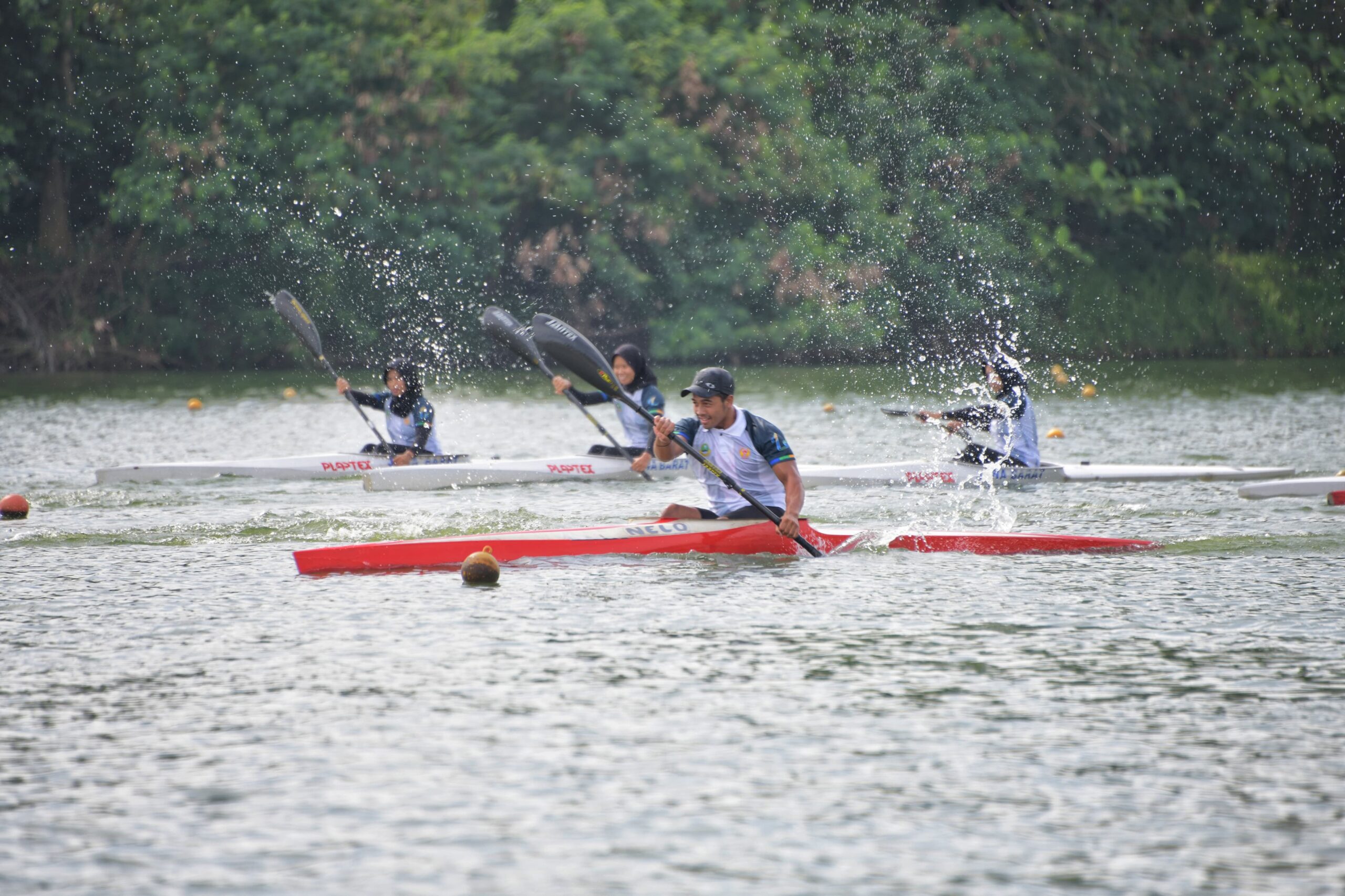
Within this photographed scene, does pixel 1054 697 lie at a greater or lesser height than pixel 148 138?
lesser

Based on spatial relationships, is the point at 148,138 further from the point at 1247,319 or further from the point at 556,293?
the point at 1247,319

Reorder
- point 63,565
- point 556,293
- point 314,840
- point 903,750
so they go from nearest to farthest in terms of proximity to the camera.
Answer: point 314,840
point 903,750
point 63,565
point 556,293

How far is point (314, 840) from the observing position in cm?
595

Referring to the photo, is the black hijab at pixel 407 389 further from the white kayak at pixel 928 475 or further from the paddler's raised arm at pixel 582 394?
the white kayak at pixel 928 475

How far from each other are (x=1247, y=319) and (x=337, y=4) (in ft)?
78.1

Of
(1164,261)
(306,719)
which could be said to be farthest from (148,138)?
(306,719)

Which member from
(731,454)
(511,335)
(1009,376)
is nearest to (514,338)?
(511,335)

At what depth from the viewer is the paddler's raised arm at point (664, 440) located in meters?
11.1

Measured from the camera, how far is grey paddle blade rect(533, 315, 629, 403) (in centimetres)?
1371

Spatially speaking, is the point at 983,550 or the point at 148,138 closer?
the point at 983,550

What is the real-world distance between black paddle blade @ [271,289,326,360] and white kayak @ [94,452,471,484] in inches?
60.2

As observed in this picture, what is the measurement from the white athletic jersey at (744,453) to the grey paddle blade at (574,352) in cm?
207

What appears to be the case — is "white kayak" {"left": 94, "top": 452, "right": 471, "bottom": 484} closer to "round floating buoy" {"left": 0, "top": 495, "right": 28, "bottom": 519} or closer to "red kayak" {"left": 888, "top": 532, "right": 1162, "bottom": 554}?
"round floating buoy" {"left": 0, "top": 495, "right": 28, "bottom": 519}

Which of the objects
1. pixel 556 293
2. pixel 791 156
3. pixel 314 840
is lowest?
pixel 314 840
